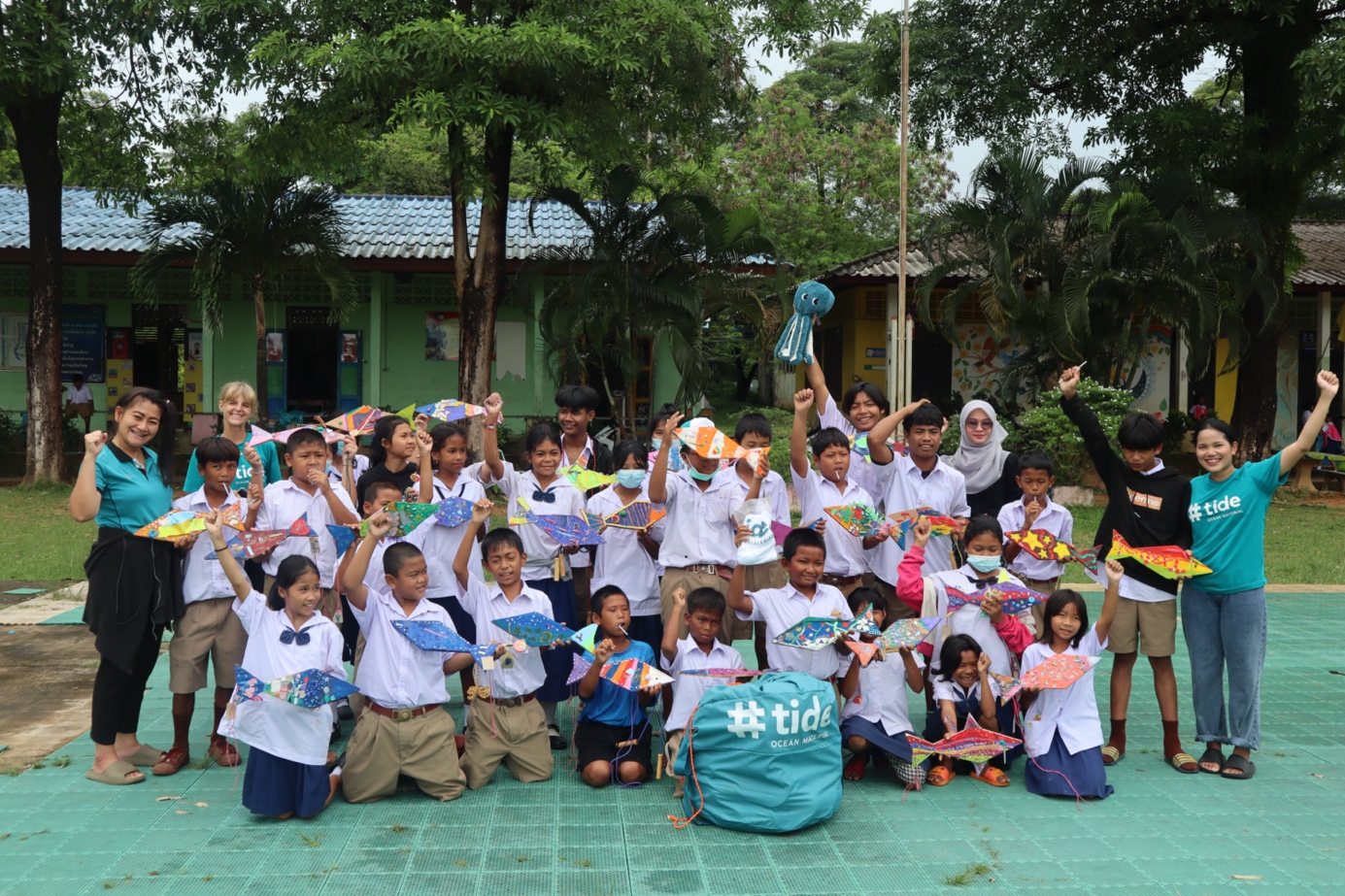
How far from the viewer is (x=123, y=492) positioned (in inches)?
180

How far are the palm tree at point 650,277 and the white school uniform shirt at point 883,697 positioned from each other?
8059mm

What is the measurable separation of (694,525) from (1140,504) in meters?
1.98

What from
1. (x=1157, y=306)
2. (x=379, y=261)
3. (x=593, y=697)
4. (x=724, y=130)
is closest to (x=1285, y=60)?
(x=1157, y=306)

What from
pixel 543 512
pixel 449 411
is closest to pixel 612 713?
pixel 543 512

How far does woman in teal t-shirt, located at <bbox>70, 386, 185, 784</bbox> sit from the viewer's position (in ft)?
14.9

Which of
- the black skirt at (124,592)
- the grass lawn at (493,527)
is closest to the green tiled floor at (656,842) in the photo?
the black skirt at (124,592)

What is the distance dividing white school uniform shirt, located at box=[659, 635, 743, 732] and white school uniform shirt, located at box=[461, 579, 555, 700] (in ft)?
1.90

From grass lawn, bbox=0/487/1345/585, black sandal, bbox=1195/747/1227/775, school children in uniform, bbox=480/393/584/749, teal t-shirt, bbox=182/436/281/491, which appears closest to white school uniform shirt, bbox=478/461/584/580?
school children in uniform, bbox=480/393/584/749

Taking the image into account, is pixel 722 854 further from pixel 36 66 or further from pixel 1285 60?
pixel 1285 60

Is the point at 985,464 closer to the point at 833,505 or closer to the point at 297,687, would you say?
the point at 833,505

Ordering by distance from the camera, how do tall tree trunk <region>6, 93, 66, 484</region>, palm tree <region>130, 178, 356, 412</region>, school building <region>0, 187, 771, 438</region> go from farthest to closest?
school building <region>0, 187, 771, 438</region> < tall tree trunk <region>6, 93, 66, 484</region> < palm tree <region>130, 178, 356, 412</region>

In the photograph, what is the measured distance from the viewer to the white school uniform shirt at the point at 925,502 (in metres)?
5.29

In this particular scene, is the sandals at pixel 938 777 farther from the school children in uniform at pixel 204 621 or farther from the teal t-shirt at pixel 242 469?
the teal t-shirt at pixel 242 469

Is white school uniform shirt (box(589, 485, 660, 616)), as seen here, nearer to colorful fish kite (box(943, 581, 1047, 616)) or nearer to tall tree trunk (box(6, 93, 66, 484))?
colorful fish kite (box(943, 581, 1047, 616))
